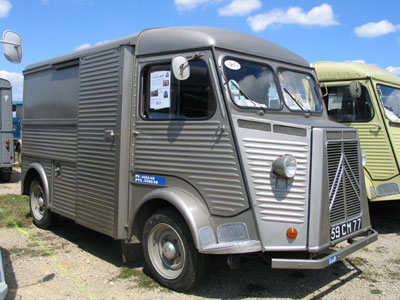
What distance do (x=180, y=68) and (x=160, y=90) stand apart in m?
0.53

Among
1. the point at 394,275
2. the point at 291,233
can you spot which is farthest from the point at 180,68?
the point at 394,275

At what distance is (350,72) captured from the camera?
686 centimetres

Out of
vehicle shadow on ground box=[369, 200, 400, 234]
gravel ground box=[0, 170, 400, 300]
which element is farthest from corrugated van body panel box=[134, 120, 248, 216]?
vehicle shadow on ground box=[369, 200, 400, 234]

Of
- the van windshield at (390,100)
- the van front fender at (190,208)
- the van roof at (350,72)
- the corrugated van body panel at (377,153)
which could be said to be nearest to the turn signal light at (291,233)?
the van front fender at (190,208)

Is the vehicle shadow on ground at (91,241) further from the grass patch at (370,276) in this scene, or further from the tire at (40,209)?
the grass patch at (370,276)

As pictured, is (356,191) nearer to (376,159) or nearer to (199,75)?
(199,75)

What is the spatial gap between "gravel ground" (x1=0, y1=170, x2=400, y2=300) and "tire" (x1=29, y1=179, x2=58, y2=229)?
485 mm

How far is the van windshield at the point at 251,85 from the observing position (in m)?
4.00

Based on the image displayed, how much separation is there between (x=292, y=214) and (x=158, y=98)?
6.23ft

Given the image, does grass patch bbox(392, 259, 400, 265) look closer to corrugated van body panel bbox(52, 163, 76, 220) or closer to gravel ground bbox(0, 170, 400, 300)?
gravel ground bbox(0, 170, 400, 300)

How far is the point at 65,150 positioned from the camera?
18.6 feet

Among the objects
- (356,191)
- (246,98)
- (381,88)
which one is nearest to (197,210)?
(246,98)

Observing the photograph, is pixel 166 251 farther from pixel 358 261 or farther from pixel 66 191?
pixel 358 261

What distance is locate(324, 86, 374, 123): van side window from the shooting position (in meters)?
6.68
